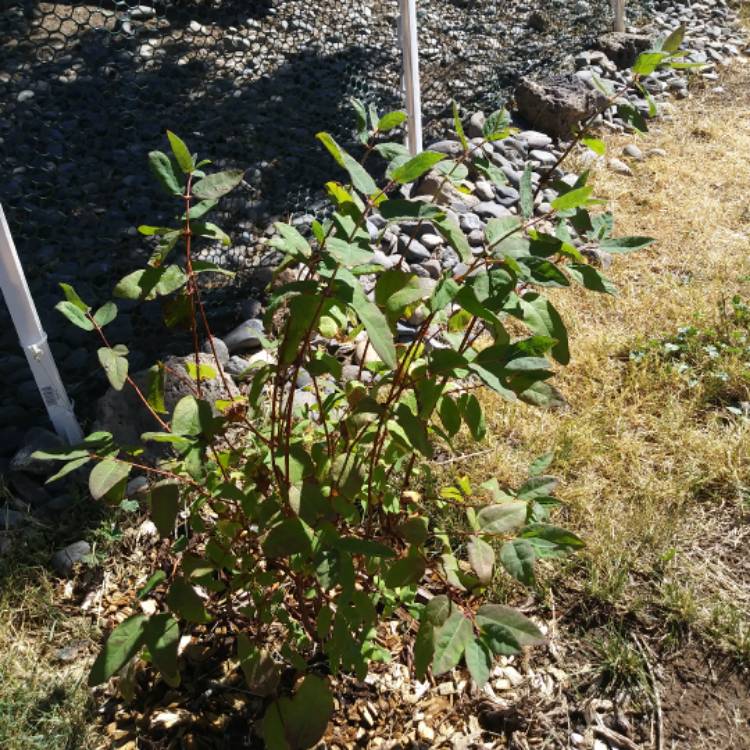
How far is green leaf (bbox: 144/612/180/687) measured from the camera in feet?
4.69

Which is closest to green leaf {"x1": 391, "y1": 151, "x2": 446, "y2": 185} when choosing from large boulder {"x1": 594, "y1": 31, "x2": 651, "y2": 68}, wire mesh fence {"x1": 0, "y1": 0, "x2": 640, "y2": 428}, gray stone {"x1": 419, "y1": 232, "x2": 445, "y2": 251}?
wire mesh fence {"x1": 0, "y1": 0, "x2": 640, "y2": 428}

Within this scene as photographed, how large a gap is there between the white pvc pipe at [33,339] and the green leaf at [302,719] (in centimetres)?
131

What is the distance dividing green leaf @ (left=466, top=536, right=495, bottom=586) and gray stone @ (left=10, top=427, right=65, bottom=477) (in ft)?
4.63

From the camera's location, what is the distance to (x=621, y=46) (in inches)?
213

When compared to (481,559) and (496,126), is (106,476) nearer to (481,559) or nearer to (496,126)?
(481,559)

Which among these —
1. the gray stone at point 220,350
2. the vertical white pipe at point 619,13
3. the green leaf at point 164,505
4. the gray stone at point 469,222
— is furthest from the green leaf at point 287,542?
the vertical white pipe at point 619,13

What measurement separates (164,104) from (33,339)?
6.61ft

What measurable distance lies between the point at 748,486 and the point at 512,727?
3.47 feet

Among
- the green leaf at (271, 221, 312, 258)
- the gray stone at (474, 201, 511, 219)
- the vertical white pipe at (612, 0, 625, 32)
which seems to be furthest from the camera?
the vertical white pipe at (612, 0, 625, 32)

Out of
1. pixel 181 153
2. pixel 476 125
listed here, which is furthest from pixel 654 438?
pixel 476 125

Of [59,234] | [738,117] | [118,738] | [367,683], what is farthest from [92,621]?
[738,117]

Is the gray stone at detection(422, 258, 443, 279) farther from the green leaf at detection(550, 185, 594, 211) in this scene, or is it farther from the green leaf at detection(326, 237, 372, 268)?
the green leaf at detection(326, 237, 372, 268)

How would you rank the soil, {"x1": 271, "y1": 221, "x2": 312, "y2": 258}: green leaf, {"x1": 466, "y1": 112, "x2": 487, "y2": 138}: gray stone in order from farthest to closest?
1. {"x1": 466, "y1": 112, "x2": 487, "y2": 138}: gray stone
2. the soil
3. {"x1": 271, "y1": 221, "x2": 312, "y2": 258}: green leaf

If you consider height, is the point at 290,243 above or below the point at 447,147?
above
